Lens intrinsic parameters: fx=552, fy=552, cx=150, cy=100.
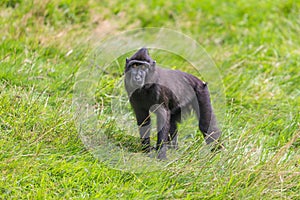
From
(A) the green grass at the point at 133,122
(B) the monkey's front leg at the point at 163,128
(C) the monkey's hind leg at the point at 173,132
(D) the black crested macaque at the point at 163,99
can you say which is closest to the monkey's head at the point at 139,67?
(D) the black crested macaque at the point at 163,99

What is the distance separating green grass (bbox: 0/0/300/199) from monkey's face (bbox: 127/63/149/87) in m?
0.53

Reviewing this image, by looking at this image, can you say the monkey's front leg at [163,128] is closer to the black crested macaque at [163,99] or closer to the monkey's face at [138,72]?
the black crested macaque at [163,99]

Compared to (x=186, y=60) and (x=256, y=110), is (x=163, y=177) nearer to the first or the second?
(x=256, y=110)

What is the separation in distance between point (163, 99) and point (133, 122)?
1.55 feet

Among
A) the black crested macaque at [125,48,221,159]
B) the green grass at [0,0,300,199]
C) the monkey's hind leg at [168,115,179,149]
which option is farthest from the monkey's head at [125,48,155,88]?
the monkey's hind leg at [168,115,179,149]

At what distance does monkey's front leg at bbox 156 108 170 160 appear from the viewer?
4.54 m

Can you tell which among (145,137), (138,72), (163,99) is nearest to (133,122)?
(145,137)

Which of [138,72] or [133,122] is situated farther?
[133,122]

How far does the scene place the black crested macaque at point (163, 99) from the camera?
4398mm

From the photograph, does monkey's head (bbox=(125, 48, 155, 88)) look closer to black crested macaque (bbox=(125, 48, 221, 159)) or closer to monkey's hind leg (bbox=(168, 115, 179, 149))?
black crested macaque (bbox=(125, 48, 221, 159))

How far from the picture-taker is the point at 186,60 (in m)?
6.43

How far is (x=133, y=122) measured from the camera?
4918mm

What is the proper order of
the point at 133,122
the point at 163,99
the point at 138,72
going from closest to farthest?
the point at 138,72 < the point at 163,99 < the point at 133,122

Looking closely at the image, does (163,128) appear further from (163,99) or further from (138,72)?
(138,72)
